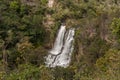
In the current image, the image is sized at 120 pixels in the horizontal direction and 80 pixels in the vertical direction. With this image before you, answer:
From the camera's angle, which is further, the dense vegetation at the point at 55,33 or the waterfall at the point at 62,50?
the waterfall at the point at 62,50

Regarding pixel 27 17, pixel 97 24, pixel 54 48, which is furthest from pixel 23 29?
pixel 97 24

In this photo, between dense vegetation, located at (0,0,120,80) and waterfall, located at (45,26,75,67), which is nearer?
dense vegetation, located at (0,0,120,80)

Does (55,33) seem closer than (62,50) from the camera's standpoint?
No

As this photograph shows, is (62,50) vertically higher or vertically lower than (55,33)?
lower
